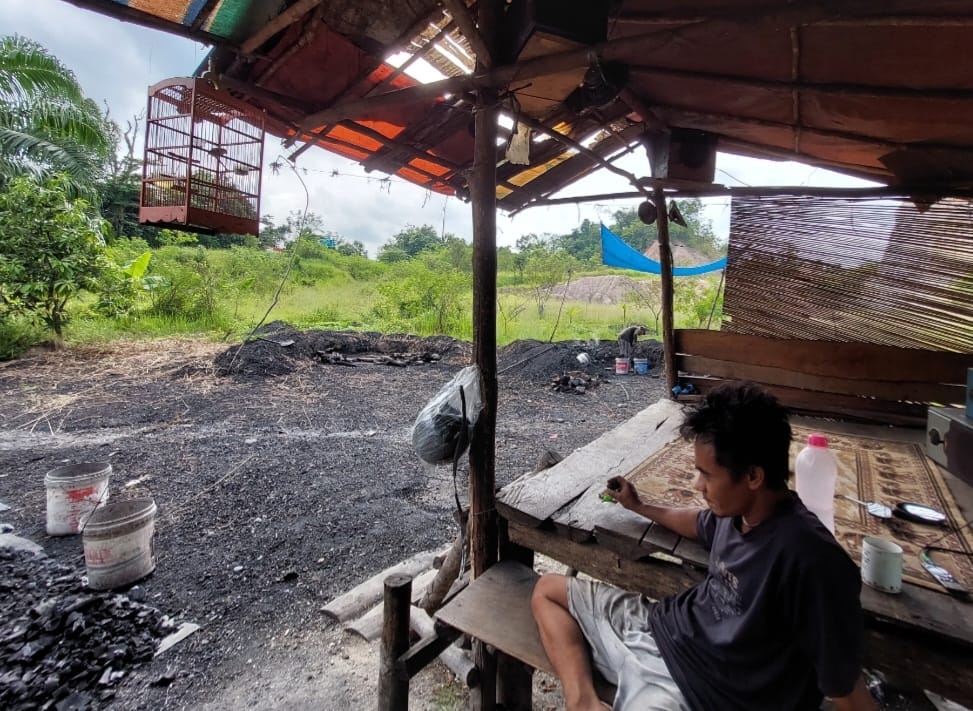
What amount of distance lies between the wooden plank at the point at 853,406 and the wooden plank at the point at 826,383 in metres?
0.04

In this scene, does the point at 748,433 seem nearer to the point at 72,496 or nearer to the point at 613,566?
the point at 613,566

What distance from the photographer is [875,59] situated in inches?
76.7

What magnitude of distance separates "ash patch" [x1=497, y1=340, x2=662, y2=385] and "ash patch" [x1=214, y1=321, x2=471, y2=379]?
1.38m

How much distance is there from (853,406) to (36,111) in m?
14.2

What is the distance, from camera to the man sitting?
3.52 ft

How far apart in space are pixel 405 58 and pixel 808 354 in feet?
11.5

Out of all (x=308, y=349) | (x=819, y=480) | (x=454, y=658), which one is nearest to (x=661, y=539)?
(x=819, y=480)

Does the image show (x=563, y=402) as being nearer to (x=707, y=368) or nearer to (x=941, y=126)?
(x=707, y=368)

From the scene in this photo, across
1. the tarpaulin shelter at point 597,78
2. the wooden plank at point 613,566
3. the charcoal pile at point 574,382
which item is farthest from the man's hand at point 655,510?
the charcoal pile at point 574,382

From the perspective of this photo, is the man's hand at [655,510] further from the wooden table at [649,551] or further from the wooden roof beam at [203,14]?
the wooden roof beam at [203,14]

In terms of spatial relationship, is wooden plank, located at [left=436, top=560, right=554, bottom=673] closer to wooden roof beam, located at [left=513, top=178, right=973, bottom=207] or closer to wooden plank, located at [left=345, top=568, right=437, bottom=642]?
wooden plank, located at [left=345, top=568, right=437, bottom=642]

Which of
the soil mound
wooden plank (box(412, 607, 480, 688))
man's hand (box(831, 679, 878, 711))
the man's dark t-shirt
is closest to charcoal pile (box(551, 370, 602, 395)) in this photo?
wooden plank (box(412, 607, 480, 688))

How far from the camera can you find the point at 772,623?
3.92ft

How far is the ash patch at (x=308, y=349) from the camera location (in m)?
8.86
